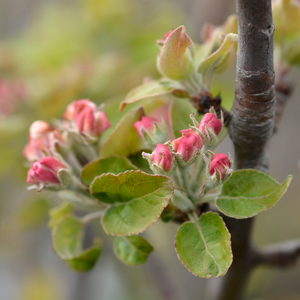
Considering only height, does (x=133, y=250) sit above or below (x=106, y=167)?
below

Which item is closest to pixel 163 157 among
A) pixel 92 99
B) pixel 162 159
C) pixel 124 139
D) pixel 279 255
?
pixel 162 159

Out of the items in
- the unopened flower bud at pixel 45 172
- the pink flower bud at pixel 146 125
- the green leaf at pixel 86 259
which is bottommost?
the green leaf at pixel 86 259

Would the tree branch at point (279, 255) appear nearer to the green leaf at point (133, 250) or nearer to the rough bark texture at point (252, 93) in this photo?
the rough bark texture at point (252, 93)

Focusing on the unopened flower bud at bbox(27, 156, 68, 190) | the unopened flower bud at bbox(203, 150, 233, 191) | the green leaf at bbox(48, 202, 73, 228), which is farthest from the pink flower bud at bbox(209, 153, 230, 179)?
the green leaf at bbox(48, 202, 73, 228)

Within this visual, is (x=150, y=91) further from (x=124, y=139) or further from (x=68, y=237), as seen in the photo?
(x=68, y=237)

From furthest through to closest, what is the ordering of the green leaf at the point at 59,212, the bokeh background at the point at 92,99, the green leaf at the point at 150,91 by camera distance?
the bokeh background at the point at 92,99
the green leaf at the point at 59,212
the green leaf at the point at 150,91

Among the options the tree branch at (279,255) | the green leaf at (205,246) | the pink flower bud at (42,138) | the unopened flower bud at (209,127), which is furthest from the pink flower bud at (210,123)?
the tree branch at (279,255)
